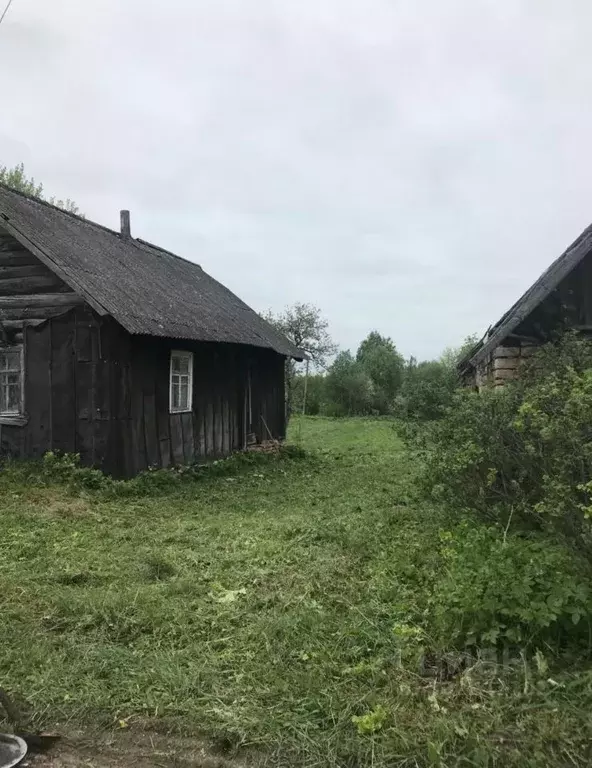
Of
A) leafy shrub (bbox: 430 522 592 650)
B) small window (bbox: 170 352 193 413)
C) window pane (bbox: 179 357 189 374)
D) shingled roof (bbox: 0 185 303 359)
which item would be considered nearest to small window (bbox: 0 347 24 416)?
shingled roof (bbox: 0 185 303 359)

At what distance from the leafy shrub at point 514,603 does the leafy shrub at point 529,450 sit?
0.29 meters

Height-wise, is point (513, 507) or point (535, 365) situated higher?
point (535, 365)

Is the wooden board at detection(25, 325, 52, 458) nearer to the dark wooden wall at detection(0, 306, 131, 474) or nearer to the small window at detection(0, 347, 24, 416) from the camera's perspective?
the dark wooden wall at detection(0, 306, 131, 474)

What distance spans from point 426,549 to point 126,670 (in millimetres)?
3496

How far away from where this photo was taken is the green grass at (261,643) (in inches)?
130

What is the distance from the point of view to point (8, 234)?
11.5 m

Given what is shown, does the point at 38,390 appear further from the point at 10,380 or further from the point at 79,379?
the point at 79,379

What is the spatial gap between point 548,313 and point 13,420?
352 inches

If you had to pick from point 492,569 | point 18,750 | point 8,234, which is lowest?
point 18,750

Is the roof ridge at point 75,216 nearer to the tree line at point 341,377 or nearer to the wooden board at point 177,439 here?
the wooden board at point 177,439

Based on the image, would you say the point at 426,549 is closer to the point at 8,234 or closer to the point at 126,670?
the point at 126,670

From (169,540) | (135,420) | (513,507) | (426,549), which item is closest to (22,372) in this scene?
(135,420)

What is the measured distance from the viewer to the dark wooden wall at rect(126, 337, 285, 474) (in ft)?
38.0

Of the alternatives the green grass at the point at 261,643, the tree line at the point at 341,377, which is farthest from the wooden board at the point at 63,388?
the tree line at the point at 341,377
